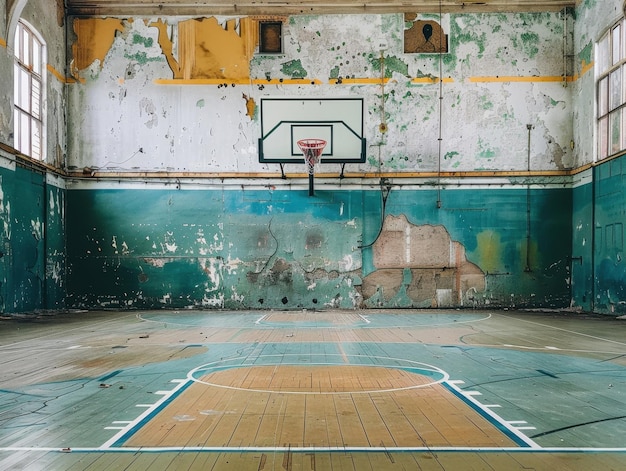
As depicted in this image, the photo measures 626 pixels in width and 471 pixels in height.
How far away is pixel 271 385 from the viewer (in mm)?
4605

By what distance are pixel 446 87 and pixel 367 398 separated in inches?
405

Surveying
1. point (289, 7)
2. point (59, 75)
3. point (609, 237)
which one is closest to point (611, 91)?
point (609, 237)

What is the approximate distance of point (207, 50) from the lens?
12938 mm

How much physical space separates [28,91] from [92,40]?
2.26 meters

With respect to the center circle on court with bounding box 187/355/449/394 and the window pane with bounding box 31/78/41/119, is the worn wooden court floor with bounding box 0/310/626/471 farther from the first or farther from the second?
the window pane with bounding box 31/78/41/119

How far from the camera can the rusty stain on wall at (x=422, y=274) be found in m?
12.7

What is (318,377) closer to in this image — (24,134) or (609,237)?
(609,237)

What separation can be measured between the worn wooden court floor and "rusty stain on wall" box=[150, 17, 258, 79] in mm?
7236

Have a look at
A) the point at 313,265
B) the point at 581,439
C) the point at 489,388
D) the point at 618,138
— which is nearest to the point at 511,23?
the point at 618,138

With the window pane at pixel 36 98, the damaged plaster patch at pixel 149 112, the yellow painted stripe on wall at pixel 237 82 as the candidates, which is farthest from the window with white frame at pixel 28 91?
the yellow painted stripe on wall at pixel 237 82

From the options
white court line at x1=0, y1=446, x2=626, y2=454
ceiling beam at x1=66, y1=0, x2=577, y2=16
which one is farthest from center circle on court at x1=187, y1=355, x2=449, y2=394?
ceiling beam at x1=66, y1=0, x2=577, y2=16

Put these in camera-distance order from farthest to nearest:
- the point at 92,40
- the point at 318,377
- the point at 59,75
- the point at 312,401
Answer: the point at 92,40 < the point at 59,75 < the point at 318,377 < the point at 312,401

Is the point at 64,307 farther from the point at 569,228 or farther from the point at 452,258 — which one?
the point at 569,228

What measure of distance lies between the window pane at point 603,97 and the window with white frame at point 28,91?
39.2 feet
